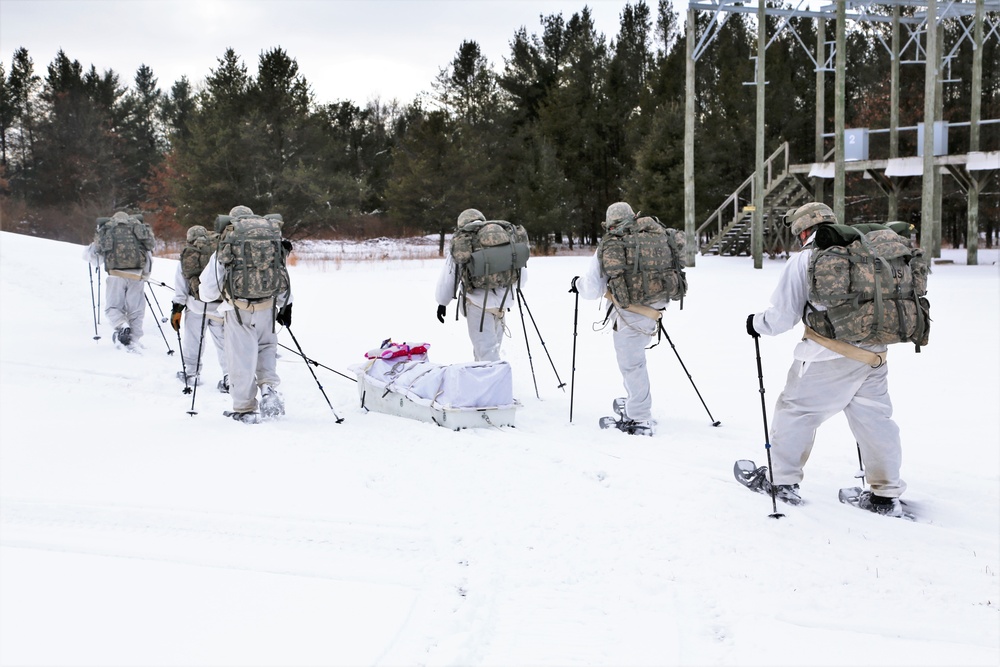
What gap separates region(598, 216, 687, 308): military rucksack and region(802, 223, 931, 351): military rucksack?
2.24 meters

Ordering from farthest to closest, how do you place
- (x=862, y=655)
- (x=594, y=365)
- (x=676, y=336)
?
(x=676, y=336)
(x=594, y=365)
(x=862, y=655)

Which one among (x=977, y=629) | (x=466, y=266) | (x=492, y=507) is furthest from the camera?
(x=466, y=266)

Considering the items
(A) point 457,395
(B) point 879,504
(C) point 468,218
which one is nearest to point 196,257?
(C) point 468,218

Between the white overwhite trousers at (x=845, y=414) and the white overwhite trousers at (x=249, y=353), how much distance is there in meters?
4.68

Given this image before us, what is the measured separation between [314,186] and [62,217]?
17357mm

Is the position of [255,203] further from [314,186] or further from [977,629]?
[977,629]

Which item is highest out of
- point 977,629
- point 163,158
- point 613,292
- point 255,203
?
point 163,158

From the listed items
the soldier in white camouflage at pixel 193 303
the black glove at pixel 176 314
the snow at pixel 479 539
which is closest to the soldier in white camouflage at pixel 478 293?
the snow at pixel 479 539

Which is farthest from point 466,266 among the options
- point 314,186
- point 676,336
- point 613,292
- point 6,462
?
point 314,186

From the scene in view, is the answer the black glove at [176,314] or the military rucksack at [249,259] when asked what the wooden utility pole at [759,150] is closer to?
the black glove at [176,314]

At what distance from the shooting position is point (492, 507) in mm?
5609

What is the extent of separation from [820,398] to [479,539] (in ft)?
7.66

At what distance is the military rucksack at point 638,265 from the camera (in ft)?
25.1

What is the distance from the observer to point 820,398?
5648 mm
